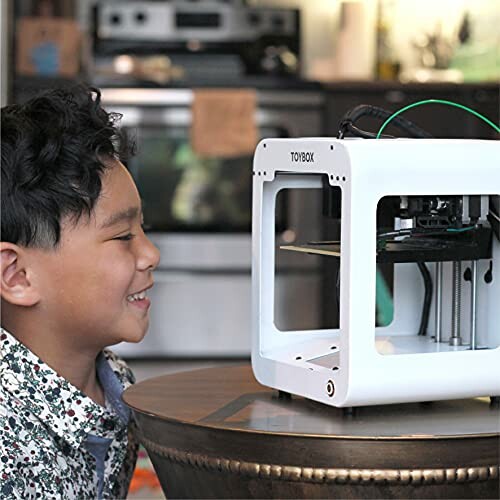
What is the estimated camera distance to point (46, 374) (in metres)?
1.32

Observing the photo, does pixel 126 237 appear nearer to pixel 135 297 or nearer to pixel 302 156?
pixel 135 297

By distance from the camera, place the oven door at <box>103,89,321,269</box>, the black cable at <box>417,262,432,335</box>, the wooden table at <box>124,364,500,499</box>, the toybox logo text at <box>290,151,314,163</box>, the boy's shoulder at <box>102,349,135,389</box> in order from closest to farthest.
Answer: the wooden table at <box>124,364,500,499</box> < the toybox logo text at <box>290,151,314,163</box> < the black cable at <box>417,262,432,335</box> < the boy's shoulder at <box>102,349,135,389</box> < the oven door at <box>103,89,321,269</box>

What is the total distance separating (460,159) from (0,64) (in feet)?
8.51

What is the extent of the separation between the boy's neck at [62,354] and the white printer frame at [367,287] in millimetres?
256

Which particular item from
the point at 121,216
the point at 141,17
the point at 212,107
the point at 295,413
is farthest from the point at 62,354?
the point at 141,17

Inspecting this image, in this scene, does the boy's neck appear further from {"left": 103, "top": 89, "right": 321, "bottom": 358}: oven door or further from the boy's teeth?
{"left": 103, "top": 89, "right": 321, "bottom": 358}: oven door

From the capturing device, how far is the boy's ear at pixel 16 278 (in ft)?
4.34

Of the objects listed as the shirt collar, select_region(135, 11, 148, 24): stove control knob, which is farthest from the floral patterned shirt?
select_region(135, 11, 148, 24): stove control knob

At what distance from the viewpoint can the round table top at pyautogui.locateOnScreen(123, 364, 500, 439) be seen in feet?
3.43

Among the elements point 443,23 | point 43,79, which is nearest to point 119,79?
point 43,79

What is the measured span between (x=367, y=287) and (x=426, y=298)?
9.8 inches

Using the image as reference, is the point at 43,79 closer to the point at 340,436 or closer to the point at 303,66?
the point at 303,66

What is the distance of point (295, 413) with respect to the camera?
1127 millimetres

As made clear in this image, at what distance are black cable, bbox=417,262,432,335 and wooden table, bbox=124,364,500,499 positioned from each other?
0.52 feet
